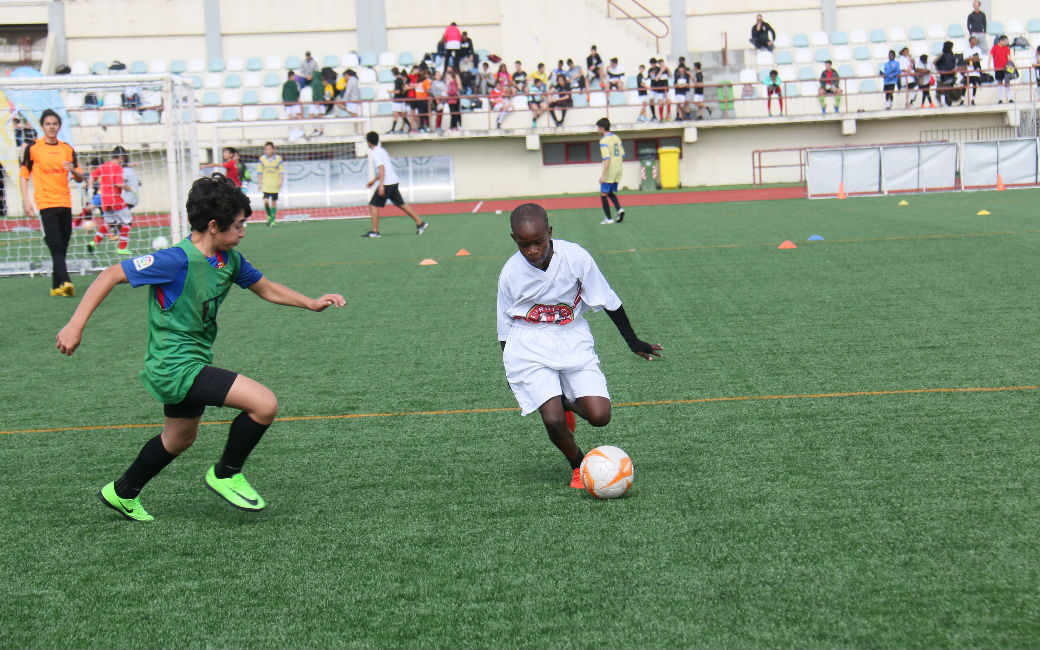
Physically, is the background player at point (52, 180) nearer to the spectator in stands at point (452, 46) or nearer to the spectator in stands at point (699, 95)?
the spectator in stands at point (452, 46)

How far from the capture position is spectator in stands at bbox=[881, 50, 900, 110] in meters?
31.6

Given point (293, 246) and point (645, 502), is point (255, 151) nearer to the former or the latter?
point (293, 246)

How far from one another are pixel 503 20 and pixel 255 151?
9476 mm

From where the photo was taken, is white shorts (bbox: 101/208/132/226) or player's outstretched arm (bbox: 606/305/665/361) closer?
player's outstretched arm (bbox: 606/305/665/361)

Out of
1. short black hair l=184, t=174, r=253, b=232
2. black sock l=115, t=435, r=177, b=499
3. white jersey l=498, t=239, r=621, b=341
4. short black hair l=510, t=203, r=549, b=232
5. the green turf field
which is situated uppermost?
short black hair l=184, t=174, r=253, b=232

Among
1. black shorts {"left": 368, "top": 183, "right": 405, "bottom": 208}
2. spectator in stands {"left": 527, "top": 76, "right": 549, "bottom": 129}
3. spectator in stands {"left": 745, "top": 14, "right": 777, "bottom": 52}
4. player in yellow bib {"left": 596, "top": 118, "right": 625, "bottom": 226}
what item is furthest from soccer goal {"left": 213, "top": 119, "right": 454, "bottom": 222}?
spectator in stands {"left": 745, "top": 14, "right": 777, "bottom": 52}

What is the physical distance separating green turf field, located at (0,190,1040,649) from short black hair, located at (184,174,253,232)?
1305 millimetres

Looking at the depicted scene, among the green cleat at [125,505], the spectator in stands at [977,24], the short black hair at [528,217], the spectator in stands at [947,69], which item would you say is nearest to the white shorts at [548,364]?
the short black hair at [528,217]

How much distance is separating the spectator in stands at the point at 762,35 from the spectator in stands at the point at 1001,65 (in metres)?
6.59

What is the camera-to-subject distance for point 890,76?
3164 cm

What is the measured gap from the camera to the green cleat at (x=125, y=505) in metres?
4.71

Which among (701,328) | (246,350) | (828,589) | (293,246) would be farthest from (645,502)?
(293,246)

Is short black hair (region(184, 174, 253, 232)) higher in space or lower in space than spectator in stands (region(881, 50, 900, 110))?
lower

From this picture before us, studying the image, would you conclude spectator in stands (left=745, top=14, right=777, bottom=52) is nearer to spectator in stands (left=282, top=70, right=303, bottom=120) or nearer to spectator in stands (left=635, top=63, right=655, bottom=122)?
spectator in stands (left=635, top=63, right=655, bottom=122)
